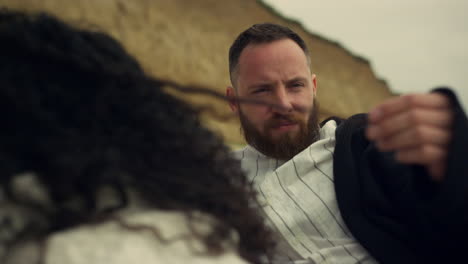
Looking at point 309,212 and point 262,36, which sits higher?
point 262,36

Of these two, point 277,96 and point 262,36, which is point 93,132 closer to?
point 277,96

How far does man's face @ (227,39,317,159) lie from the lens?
110 cm

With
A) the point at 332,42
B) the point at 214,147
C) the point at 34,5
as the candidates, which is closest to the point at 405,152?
the point at 214,147

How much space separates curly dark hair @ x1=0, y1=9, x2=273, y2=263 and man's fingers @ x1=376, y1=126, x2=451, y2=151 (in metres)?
0.17

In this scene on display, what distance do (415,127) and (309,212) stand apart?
453mm

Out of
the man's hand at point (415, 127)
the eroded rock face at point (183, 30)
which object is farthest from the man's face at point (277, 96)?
the eroded rock face at point (183, 30)

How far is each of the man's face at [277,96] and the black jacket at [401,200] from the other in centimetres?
25

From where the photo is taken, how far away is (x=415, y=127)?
0.39 meters

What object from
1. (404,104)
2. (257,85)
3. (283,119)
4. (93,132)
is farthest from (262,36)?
(93,132)

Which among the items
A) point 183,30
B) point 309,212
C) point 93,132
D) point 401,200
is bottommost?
point 183,30

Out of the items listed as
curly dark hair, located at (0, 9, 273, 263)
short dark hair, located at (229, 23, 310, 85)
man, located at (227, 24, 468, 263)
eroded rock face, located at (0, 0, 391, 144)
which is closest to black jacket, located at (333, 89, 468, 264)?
man, located at (227, 24, 468, 263)

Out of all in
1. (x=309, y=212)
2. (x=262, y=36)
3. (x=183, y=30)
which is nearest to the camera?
(x=309, y=212)

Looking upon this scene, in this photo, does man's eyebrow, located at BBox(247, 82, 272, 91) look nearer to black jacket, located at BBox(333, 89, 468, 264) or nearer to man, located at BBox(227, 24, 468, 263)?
man, located at BBox(227, 24, 468, 263)

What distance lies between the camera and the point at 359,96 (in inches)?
326
